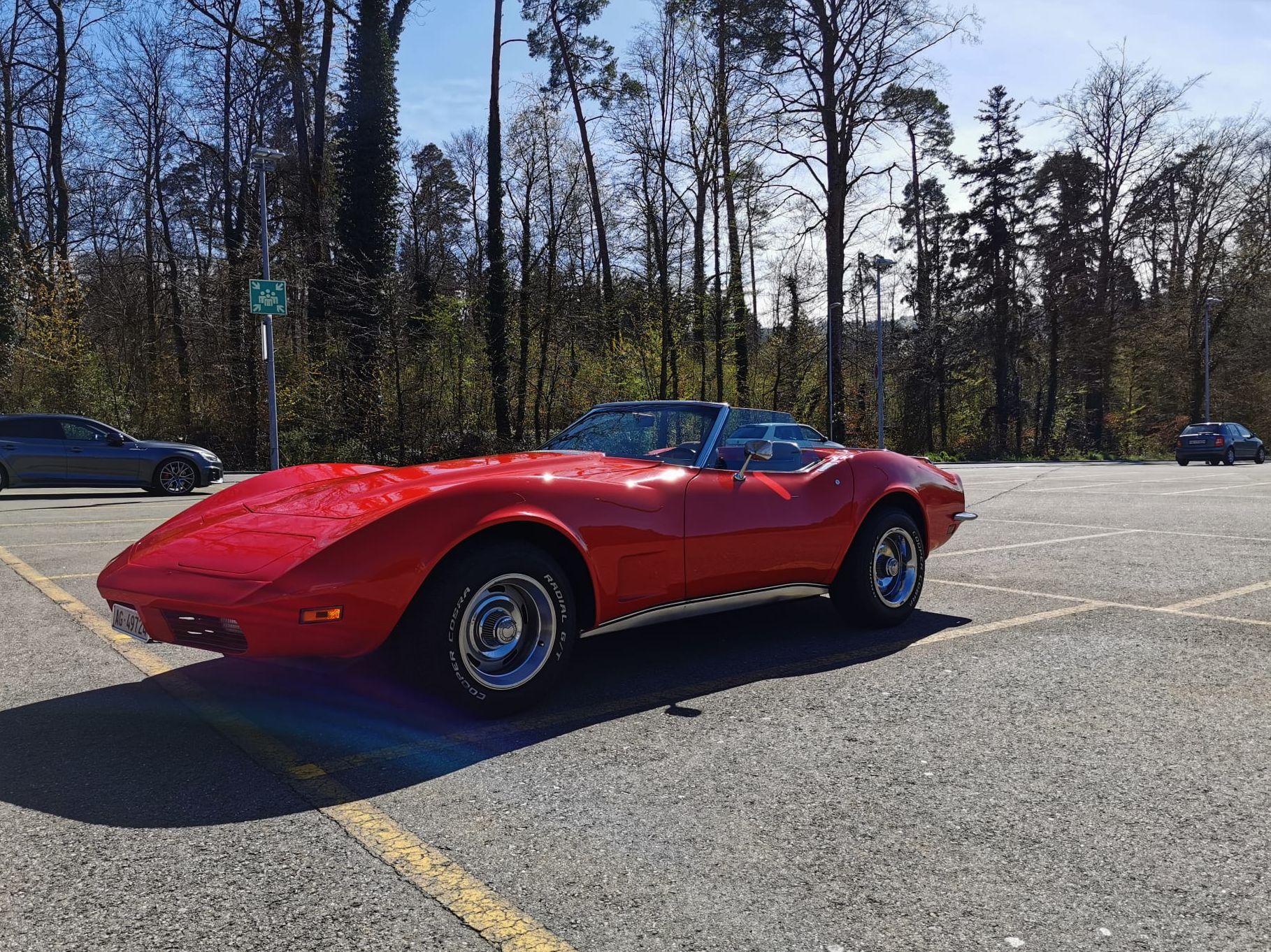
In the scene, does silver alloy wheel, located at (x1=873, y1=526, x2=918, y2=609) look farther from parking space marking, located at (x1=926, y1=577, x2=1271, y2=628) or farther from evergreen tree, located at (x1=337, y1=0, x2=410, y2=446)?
evergreen tree, located at (x1=337, y1=0, x2=410, y2=446)

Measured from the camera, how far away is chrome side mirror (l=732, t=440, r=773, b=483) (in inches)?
171

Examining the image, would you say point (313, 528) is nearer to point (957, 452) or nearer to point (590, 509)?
point (590, 509)

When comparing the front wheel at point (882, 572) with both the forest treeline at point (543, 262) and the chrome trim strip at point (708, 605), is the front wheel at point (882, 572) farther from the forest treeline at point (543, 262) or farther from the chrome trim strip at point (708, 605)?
the forest treeline at point (543, 262)

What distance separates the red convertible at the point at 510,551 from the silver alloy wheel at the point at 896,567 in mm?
161

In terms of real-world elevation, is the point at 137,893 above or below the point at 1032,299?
below

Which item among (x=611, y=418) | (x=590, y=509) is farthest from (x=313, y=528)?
(x=611, y=418)

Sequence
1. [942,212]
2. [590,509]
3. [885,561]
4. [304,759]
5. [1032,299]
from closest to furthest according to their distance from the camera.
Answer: [304,759] → [590,509] → [885,561] → [1032,299] → [942,212]

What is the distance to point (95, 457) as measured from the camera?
14945 mm

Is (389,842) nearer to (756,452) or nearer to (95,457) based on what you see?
(756,452)

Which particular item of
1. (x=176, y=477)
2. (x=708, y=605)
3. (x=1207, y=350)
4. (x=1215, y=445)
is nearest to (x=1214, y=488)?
(x=708, y=605)

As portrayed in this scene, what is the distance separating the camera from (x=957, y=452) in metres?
44.8

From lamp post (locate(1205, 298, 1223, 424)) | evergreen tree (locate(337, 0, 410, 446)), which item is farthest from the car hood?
lamp post (locate(1205, 298, 1223, 424))

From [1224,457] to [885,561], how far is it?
3090 cm

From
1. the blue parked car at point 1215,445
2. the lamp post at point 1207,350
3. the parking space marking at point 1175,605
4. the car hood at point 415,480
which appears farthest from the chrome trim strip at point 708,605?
the lamp post at point 1207,350
